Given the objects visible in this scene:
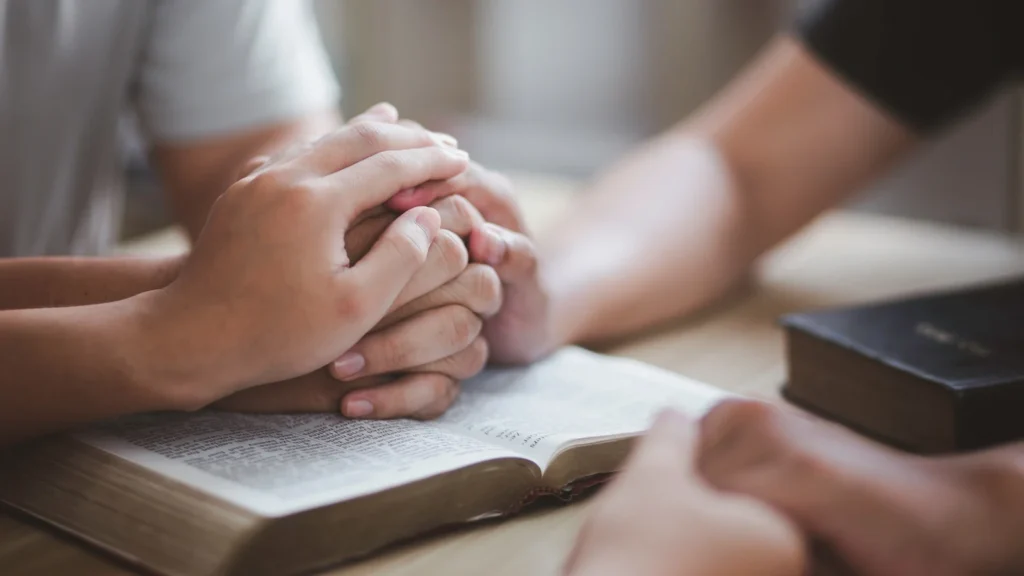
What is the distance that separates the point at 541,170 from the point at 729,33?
1.66 feet

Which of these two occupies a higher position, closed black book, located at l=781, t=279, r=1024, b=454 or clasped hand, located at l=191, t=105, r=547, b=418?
clasped hand, located at l=191, t=105, r=547, b=418

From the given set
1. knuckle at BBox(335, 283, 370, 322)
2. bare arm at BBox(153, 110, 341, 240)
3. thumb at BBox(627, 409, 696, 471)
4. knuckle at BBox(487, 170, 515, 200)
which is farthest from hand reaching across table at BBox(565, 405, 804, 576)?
bare arm at BBox(153, 110, 341, 240)

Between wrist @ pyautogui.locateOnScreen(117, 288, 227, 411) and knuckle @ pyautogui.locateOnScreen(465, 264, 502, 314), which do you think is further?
knuckle @ pyautogui.locateOnScreen(465, 264, 502, 314)

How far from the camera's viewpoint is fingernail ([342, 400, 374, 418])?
56cm

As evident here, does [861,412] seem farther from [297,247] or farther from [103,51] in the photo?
[103,51]

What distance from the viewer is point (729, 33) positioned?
1726mm

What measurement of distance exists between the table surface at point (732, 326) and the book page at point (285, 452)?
0.04 m

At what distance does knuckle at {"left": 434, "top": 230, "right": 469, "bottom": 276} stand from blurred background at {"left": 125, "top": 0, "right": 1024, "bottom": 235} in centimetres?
95

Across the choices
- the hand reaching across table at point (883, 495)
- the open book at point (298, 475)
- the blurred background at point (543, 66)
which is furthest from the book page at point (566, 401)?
the blurred background at point (543, 66)

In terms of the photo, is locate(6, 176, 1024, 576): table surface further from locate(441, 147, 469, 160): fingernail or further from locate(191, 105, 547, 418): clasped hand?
locate(441, 147, 469, 160): fingernail

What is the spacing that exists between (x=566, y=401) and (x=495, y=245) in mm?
103

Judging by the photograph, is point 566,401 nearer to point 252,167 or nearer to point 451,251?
point 451,251

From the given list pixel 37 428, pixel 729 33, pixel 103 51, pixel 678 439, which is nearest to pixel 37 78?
pixel 103 51

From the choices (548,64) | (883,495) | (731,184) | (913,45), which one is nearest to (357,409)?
(883,495)
